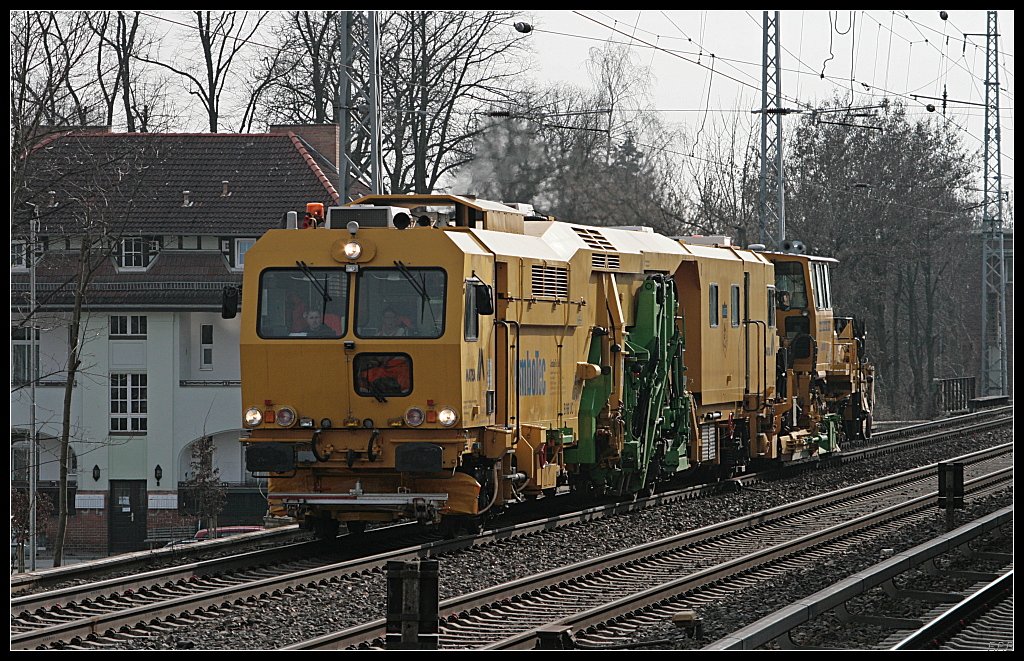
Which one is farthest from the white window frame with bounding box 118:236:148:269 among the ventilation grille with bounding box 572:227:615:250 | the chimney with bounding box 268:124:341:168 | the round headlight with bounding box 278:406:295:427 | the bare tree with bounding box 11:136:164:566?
the round headlight with bounding box 278:406:295:427

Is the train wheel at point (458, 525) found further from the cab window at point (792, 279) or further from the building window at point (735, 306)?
the cab window at point (792, 279)

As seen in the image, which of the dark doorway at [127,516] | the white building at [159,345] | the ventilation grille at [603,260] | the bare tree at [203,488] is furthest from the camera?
the white building at [159,345]

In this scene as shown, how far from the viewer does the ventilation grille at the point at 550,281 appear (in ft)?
53.3

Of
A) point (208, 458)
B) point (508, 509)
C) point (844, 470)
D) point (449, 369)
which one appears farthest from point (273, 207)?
point (449, 369)

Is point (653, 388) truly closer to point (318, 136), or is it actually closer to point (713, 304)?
point (713, 304)

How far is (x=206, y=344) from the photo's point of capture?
46344 mm

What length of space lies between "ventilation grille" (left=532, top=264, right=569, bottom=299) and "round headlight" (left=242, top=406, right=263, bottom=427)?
3328 mm

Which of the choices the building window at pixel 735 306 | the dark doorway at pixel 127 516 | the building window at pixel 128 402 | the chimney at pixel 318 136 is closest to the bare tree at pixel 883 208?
the chimney at pixel 318 136

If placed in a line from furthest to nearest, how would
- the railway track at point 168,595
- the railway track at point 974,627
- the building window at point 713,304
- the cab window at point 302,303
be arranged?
the building window at point 713,304 → the cab window at point 302,303 → the railway track at point 168,595 → the railway track at point 974,627

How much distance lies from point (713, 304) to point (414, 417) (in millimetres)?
8342

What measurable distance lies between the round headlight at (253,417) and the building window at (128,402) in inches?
1247

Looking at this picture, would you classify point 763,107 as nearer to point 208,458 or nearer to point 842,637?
point 208,458

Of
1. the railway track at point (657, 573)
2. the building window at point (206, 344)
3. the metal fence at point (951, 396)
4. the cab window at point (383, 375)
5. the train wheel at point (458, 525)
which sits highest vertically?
the building window at point (206, 344)

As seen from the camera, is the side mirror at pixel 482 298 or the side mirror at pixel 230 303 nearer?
the side mirror at pixel 482 298
